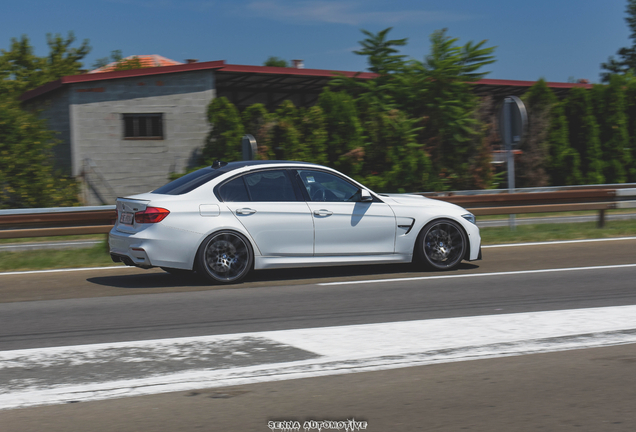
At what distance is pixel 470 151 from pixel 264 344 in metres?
17.4

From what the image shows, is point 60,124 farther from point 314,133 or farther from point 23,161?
point 314,133

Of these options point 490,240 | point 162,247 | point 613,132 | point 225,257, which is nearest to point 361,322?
point 225,257

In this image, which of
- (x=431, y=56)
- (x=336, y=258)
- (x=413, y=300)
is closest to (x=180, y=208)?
(x=336, y=258)

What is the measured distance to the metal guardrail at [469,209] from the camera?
11.8 meters

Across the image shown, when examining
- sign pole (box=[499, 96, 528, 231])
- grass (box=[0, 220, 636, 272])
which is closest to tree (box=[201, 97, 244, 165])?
grass (box=[0, 220, 636, 272])

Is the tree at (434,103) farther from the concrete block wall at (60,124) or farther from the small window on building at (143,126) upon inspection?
the concrete block wall at (60,124)

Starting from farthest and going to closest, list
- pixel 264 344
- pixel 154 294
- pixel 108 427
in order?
1. pixel 154 294
2. pixel 264 344
3. pixel 108 427

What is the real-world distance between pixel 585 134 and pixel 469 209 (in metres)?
11.7

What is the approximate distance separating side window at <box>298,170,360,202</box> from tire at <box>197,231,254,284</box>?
3.52 feet

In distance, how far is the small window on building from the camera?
21.4 metres

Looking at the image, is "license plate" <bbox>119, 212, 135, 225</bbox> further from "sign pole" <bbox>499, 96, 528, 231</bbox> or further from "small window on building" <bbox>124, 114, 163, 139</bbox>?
"small window on building" <bbox>124, 114, 163, 139</bbox>

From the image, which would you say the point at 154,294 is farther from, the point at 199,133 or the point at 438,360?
the point at 199,133

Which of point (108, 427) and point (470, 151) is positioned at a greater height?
point (470, 151)

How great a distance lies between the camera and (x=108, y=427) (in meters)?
3.93
